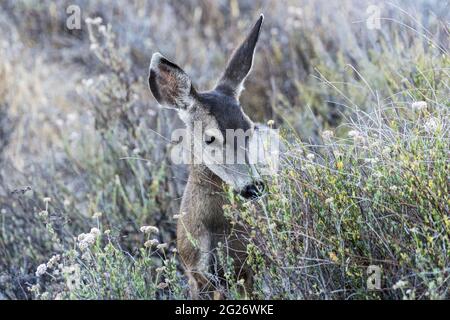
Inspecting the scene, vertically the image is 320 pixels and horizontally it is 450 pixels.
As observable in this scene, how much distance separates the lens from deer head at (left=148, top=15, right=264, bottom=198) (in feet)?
17.8

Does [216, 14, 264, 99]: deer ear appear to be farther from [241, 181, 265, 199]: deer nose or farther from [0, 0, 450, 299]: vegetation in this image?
[241, 181, 265, 199]: deer nose

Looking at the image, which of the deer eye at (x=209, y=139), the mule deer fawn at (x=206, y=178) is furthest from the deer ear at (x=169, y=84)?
the deer eye at (x=209, y=139)

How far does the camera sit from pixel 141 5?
11156mm

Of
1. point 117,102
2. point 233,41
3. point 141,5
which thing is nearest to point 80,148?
point 117,102

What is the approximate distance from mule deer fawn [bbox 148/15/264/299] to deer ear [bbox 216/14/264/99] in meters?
0.05

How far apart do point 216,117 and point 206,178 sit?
16.1 inches

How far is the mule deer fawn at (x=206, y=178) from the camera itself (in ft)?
17.6

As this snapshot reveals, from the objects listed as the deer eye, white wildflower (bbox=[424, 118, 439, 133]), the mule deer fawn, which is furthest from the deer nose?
white wildflower (bbox=[424, 118, 439, 133])

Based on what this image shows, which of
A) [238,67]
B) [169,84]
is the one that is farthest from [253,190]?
[238,67]

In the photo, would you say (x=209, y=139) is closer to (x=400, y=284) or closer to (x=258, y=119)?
(x=400, y=284)

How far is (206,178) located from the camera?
5.64 meters

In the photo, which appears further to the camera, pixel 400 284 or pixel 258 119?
pixel 258 119

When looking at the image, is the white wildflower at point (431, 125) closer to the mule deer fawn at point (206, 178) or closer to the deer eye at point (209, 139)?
the mule deer fawn at point (206, 178)

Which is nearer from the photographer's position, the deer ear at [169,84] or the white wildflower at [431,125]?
the white wildflower at [431,125]
